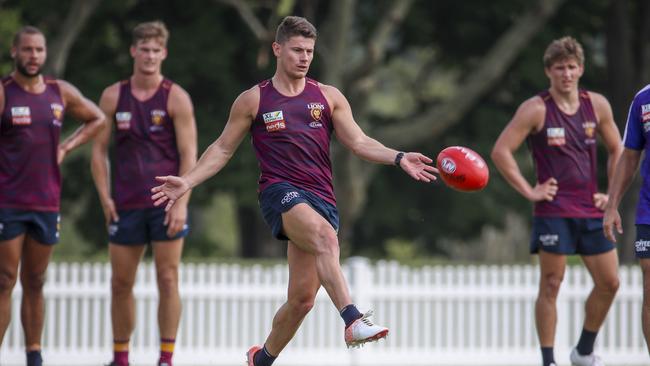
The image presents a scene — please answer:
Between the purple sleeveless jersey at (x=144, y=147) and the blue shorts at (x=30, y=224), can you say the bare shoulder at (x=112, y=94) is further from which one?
the blue shorts at (x=30, y=224)

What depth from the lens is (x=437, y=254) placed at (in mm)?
24703

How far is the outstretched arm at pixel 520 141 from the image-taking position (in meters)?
9.65

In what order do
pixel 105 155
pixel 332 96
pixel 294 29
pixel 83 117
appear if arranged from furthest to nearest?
pixel 105 155 → pixel 83 117 → pixel 332 96 → pixel 294 29

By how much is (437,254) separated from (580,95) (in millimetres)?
15049

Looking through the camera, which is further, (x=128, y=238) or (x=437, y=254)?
(x=437, y=254)

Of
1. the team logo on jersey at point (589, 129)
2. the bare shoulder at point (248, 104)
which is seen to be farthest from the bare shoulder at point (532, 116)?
the bare shoulder at point (248, 104)

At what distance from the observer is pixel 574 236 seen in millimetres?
9633

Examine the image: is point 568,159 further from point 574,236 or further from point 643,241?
point 643,241

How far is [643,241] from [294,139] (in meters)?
2.33

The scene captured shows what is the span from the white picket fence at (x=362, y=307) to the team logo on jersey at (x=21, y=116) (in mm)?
5268

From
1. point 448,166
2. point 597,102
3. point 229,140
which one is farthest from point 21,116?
point 597,102

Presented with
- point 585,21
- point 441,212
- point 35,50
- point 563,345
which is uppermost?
point 585,21

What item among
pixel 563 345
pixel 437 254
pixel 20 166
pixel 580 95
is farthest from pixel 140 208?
pixel 437 254

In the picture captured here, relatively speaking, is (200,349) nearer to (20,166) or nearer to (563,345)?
(563,345)
